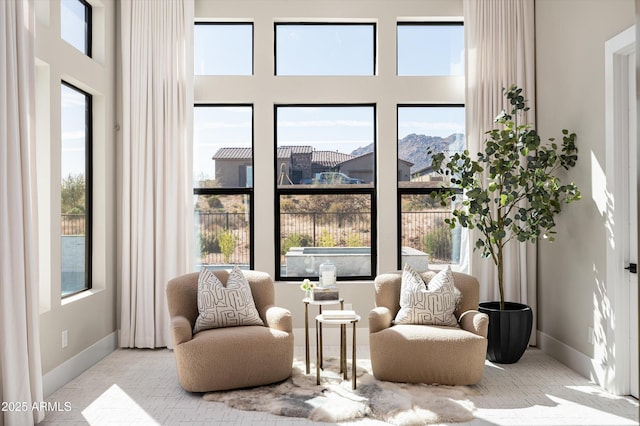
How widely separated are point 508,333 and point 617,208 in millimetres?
1316

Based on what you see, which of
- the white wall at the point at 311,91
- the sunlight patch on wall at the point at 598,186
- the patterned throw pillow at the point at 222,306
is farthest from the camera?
the white wall at the point at 311,91

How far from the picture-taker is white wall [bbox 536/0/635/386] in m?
3.96

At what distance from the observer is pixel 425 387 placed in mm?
3809

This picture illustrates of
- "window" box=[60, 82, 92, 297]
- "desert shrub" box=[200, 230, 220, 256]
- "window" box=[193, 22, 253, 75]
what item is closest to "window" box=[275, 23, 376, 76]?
"window" box=[193, 22, 253, 75]

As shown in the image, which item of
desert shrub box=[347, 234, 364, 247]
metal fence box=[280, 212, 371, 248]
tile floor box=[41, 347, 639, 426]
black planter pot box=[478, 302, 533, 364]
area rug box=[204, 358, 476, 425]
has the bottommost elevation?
tile floor box=[41, 347, 639, 426]

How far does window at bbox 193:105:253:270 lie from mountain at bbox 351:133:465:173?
1.13m

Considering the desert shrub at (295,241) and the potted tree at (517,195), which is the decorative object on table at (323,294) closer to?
the desert shrub at (295,241)

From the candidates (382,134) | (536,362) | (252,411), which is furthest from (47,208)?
(536,362)

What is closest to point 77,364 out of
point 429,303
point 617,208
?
point 429,303

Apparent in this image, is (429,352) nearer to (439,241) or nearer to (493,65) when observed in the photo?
(439,241)

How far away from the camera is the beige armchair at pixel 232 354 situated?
12.1 ft

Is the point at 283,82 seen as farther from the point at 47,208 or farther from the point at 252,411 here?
the point at 252,411

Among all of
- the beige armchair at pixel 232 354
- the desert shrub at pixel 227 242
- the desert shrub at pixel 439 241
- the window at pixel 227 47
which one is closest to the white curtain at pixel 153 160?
the window at pixel 227 47

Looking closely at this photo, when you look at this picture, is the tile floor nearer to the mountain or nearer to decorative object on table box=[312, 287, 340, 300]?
decorative object on table box=[312, 287, 340, 300]
